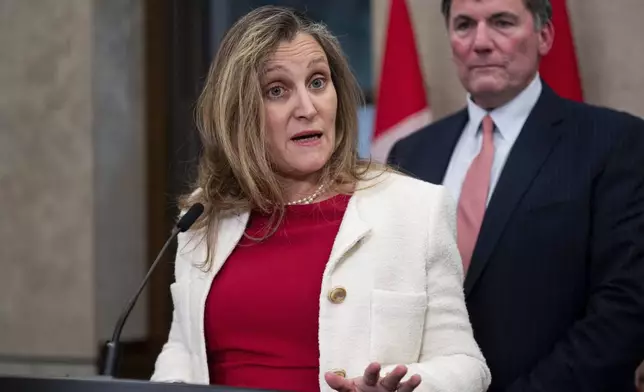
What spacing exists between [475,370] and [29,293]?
298 cm

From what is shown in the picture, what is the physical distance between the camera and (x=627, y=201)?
2.53m

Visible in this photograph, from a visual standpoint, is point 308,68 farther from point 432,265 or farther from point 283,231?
point 432,265

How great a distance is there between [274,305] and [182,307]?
0.90 ft

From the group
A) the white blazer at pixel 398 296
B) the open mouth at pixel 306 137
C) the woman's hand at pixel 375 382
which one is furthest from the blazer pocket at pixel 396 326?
the open mouth at pixel 306 137

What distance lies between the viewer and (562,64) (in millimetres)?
3215

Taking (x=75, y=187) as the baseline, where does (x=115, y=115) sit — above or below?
above

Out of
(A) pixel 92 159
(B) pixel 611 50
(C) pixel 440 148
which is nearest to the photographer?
(C) pixel 440 148

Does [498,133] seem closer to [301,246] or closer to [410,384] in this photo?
[301,246]

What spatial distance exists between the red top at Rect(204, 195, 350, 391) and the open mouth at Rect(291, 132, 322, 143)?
13 centimetres

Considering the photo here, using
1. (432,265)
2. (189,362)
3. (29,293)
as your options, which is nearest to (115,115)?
(29,293)

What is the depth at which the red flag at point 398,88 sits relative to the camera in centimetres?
348

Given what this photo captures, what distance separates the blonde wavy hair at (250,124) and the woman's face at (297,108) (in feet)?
0.09

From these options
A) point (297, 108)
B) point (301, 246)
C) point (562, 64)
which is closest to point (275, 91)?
point (297, 108)

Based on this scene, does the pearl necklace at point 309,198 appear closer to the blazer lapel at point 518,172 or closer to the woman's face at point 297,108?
the woman's face at point 297,108
